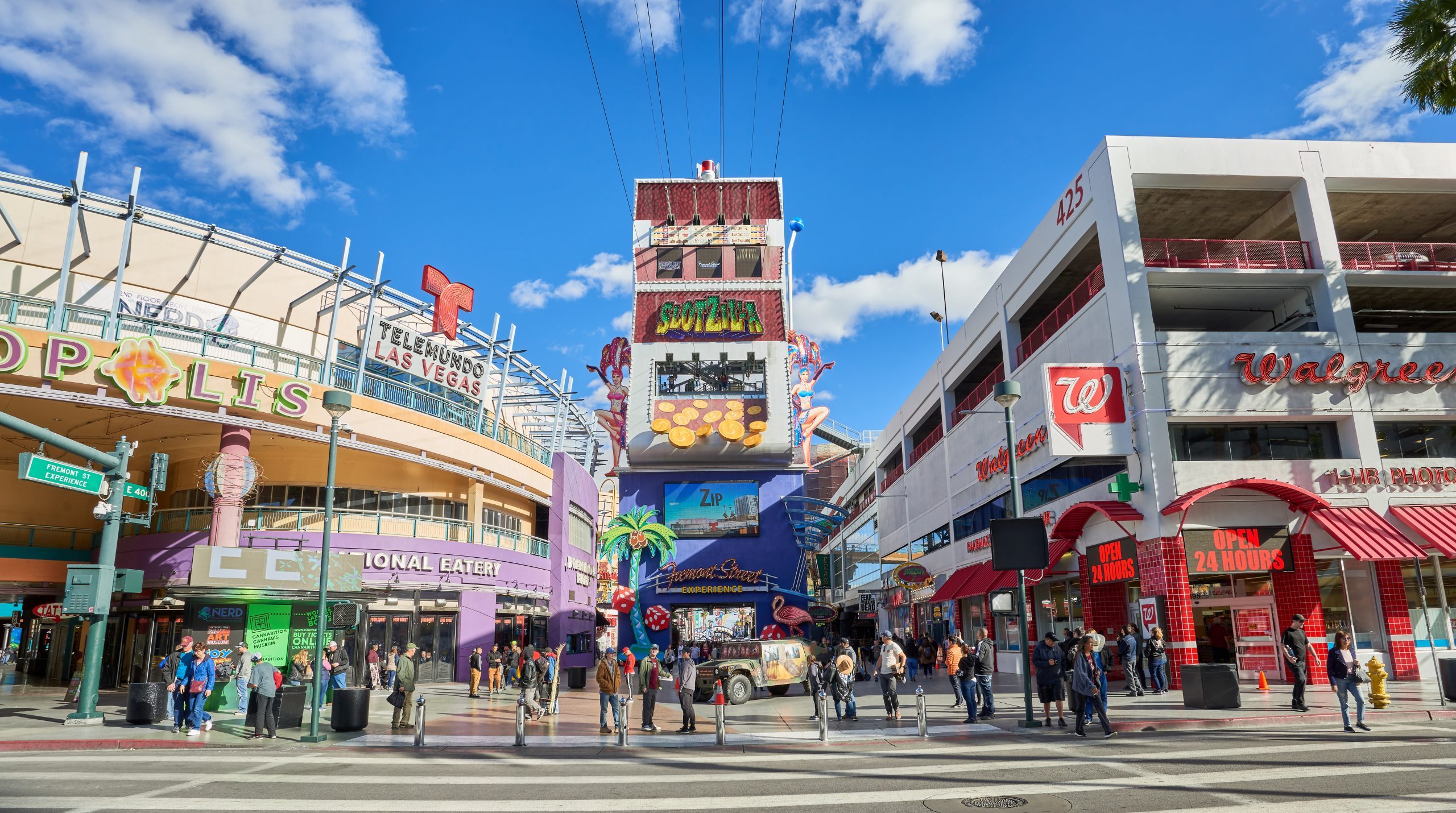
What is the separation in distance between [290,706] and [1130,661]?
18.5 m

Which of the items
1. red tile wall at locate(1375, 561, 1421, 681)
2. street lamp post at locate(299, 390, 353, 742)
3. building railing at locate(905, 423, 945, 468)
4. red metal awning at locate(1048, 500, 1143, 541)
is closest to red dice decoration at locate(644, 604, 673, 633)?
building railing at locate(905, 423, 945, 468)

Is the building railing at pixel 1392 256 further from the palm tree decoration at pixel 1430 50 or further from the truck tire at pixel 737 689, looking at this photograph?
the truck tire at pixel 737 689

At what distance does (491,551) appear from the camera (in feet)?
110

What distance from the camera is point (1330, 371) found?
23.4 metres

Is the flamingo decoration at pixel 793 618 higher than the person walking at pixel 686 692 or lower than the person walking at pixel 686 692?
higher

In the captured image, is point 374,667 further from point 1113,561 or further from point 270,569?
point 1113,561

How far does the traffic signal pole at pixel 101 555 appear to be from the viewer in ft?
58.6

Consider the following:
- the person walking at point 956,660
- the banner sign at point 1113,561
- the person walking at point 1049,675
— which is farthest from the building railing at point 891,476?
the person walking at point 1049,675

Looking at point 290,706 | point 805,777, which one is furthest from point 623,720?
point 290,706

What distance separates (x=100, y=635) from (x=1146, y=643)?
77.7ft

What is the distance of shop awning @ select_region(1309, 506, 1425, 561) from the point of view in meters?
21.0

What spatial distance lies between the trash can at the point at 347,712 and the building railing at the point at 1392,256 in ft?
92.8

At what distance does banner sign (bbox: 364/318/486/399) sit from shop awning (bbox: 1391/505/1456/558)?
30326 mm

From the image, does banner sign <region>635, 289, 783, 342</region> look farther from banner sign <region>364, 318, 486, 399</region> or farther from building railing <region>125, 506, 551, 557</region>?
building railing <region>125, 506, 551, 557</region>
